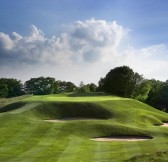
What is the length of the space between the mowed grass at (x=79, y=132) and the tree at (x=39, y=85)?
10388 cm

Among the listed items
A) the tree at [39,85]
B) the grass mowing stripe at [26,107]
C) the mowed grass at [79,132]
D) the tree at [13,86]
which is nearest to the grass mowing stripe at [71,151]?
the mowed grass at [79,132]

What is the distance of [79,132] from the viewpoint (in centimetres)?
4375

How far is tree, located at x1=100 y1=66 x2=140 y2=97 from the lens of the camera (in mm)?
96438

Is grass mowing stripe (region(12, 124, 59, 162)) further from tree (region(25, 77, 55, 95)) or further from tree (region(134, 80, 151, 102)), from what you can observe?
tree (region(25, 77, 55, 95))

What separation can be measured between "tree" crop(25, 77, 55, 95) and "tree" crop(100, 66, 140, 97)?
245 feet

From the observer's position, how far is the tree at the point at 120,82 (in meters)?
96.4

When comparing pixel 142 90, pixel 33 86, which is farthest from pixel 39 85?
pixel 142 90

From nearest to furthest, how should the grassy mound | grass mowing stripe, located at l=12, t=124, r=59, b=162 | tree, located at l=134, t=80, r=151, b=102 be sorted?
grass mowing stripe, located at l=12, t=124, r=59, b=162
the grassy mound
tree, located at l=134, t=80, r=151, b=102

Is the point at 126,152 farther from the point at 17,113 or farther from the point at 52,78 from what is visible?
the point at 52,78

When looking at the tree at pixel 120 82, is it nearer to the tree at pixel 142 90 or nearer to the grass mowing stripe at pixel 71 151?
the tree at pixel 142 90

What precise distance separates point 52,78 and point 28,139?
139345 mm

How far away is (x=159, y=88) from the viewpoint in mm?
117375

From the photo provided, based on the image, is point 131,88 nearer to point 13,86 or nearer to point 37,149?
point 37,149

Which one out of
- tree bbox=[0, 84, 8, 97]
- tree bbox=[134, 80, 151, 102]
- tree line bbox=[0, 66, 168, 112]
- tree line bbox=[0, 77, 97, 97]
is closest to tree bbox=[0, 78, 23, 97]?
tree line bbox=[0, 77, 97, 97]
